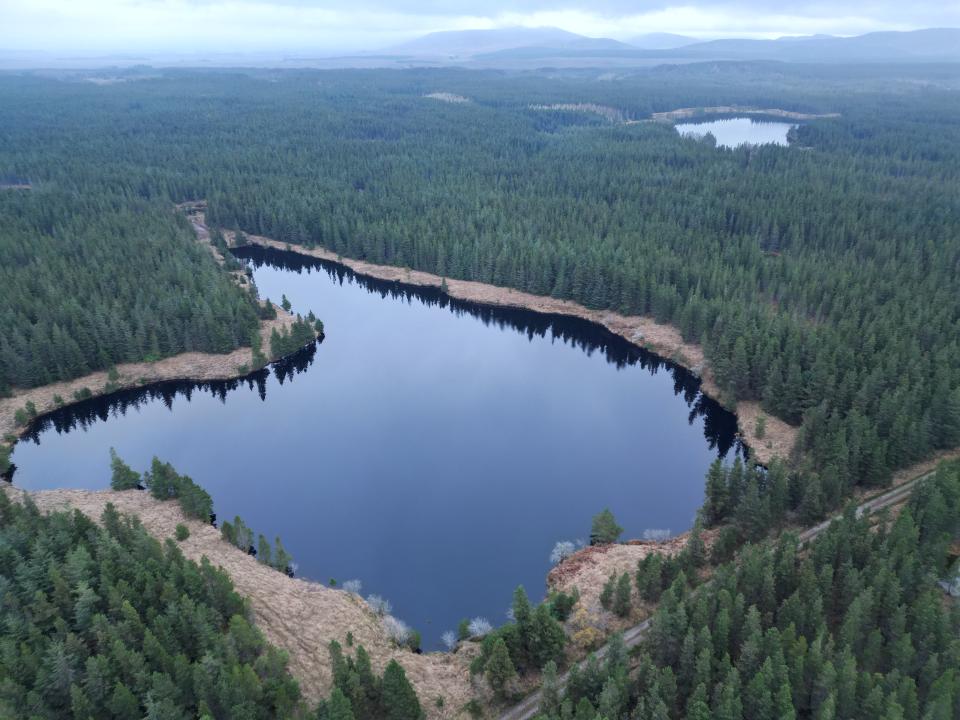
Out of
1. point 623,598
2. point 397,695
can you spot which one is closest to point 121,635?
point 397,695

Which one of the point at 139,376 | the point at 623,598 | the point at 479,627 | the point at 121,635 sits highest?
the point at 121,635

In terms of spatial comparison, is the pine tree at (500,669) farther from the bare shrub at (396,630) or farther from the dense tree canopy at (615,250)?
the dense tree canopy at (615,250)

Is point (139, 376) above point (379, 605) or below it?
above

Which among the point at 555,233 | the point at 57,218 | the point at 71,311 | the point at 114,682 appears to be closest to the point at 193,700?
the point at 114,682

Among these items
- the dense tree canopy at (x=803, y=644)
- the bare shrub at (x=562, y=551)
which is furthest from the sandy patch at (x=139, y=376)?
the dense tree canopy at (x=803, y=644)

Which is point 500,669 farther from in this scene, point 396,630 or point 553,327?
point 553,327

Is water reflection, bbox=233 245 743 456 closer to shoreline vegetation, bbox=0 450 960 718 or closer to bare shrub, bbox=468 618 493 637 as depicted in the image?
shoreline vegetation, bbox=0 450 960 718

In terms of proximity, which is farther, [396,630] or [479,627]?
[479,627]
